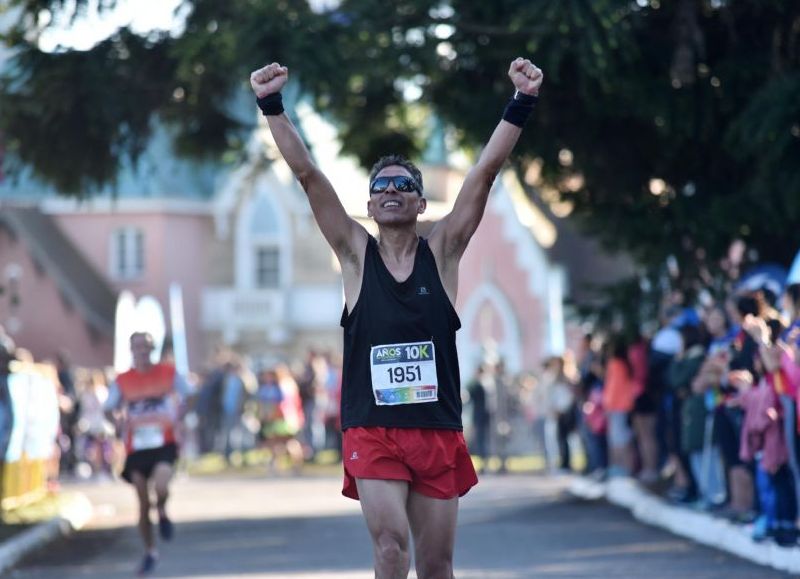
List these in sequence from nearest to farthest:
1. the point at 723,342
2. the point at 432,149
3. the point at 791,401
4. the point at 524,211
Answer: the point at 791,401
the point at 723,342
the point at 432,149
the point at 524,211

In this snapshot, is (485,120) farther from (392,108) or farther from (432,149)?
(432,149)

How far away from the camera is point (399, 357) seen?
809 cm

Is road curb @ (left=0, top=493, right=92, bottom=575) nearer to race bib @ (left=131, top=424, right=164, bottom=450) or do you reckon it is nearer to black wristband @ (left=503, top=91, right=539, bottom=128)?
race bib @ (left=131, top=424, right=164, bottom=450)

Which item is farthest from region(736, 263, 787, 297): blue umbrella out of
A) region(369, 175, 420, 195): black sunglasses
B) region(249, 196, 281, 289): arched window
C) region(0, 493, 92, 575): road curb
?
region(249, 196, 281, 289): arched window

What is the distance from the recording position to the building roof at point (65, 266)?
61.8m

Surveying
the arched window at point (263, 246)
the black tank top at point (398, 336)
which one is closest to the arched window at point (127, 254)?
the arched window at point (263, 246)

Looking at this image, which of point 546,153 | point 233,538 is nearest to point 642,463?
point 546,153

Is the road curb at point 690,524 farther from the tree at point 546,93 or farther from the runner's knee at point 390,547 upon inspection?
the runner's knee at point 390,547

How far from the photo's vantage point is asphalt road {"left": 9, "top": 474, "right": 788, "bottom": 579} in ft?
47.6

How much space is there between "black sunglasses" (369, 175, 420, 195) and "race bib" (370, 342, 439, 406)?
0.66m

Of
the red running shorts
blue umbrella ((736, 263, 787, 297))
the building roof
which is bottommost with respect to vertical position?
the red running shorts

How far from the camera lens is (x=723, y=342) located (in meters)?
16.6

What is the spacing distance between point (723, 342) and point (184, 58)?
6236 mm

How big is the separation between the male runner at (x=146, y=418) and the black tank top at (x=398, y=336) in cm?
722
